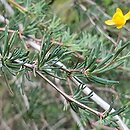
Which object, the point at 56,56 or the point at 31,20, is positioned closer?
the point at 56,56

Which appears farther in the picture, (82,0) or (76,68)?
(82,0)

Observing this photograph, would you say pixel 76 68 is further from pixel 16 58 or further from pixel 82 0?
pixel 82 0

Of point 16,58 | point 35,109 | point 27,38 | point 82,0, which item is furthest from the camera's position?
point 82,0

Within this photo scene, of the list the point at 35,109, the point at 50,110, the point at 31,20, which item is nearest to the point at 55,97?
the point at 50,110

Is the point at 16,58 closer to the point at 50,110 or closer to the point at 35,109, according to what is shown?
the point at 35,109

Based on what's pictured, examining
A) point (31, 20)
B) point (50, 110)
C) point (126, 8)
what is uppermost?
point (31, 20)

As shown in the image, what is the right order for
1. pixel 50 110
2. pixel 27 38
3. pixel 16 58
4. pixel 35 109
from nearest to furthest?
pixel 16 58 → pixel 27 38 → pixel 35 109 → pixel 50 110

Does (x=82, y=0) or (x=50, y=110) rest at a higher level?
(x=82, y=0)

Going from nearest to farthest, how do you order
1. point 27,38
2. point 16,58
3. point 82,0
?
point 16,58 < point 27,38 < point 82,0

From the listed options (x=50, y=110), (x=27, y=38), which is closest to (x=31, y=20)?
(x=27, y=38)
